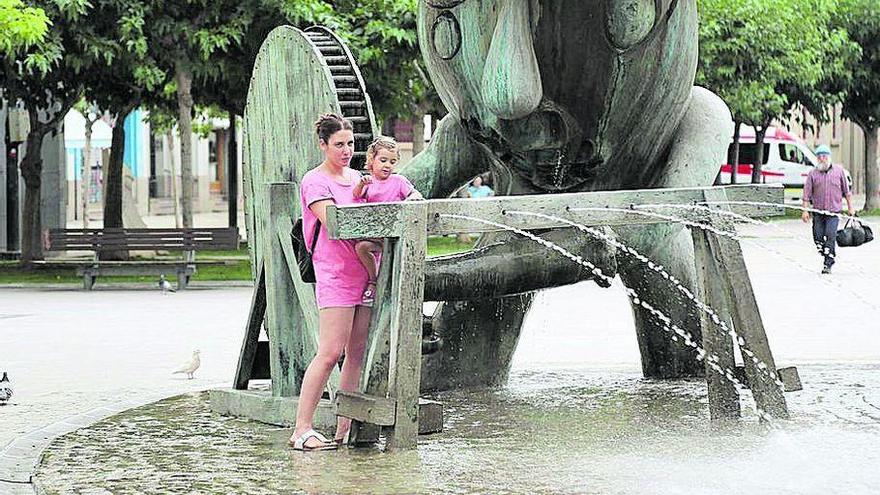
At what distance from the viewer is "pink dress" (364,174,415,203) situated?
7.53 m

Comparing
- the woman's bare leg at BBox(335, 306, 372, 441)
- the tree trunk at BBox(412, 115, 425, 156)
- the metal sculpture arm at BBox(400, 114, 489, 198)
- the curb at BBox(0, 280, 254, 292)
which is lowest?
the curb at BBox(0, 280, 254, 292)

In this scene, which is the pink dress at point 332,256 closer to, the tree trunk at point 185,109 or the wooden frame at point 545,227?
the wooden frame at point 545,227

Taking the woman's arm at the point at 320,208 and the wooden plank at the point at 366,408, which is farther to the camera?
the woman's arm at the point at 320,208

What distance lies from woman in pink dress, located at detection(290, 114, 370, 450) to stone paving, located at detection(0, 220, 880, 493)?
4.37 ft

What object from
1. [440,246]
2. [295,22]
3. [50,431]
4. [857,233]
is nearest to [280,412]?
[50,431]

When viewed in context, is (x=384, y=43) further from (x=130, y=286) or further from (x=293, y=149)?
(x=293, y=149)

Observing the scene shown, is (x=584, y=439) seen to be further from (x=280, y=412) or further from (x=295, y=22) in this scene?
(x=295, y=22)

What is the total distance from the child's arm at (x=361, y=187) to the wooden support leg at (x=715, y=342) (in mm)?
1779

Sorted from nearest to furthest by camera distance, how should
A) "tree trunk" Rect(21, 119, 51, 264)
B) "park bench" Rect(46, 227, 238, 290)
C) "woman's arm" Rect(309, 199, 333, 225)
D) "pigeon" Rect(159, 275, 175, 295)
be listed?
"woman's arm" Rect(309, 199, 333, 225) → "pigeon" Rect(159, 275, 175, 295) → "park bench" Rect(46, 227, 238, 290) → "tree trunk" Rect(21, 119, 51, 264)

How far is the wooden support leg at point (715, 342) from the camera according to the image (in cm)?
818

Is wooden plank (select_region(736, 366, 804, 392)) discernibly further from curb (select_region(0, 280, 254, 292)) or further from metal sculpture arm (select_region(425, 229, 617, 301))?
curb (select_region(0, 280, 254, 292))

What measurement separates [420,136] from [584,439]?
22.0m

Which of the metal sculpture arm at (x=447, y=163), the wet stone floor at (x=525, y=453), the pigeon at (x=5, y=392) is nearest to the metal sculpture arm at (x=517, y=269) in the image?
the wet stone floor at (x=525, y=453)

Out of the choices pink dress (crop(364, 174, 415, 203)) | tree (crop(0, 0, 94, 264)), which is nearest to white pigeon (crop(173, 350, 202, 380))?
pink dress (crop(364, 174, 415, 203))
